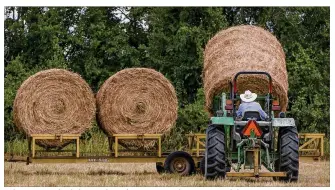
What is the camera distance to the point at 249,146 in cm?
1302

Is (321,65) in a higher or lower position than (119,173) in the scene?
higher

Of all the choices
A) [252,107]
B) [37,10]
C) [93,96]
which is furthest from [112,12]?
[252,107]

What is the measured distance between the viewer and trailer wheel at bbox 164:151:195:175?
15026 millimetres

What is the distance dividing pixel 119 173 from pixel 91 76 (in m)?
7.86

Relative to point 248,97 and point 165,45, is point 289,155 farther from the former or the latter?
point 165,45

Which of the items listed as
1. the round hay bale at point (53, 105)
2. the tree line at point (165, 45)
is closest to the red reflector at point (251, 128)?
the round hay bale at point (53, 105)

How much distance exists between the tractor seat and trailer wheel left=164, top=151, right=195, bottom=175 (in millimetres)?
2090

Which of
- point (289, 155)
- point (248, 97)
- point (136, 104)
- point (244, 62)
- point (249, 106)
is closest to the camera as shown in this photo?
point (289, 155)

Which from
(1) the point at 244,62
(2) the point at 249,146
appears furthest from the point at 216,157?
(1) the point at 244,62

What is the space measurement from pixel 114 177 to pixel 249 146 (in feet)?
7.74

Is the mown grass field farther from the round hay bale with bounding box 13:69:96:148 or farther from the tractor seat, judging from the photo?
the tractor seat

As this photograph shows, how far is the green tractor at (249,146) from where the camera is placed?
12938 millimetres

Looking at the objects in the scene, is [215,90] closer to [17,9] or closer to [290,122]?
[290,122]

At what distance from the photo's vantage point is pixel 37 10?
23.8 meters
